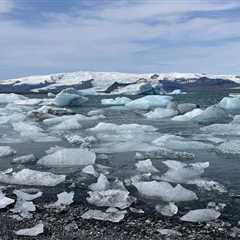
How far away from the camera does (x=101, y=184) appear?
18.6 ft

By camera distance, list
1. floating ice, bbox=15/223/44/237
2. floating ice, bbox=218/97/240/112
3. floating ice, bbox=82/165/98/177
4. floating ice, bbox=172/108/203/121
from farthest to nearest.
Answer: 1. floating ice, bbox=218/97/240/112
2. floating ice, bbox=172/108/203/121
3. floating ice, bbox=82/165/98/177
4. floating ice, bbox=15/223/44/237

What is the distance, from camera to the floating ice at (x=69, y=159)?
705 centimetres

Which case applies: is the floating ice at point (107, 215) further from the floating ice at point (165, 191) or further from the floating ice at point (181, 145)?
the floating ice at point (181, 145)

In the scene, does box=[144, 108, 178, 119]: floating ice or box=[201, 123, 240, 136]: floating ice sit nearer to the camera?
box=[201, 123, 240, 136]: floating ice

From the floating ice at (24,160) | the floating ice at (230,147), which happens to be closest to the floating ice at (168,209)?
the floating ice at (24,160)

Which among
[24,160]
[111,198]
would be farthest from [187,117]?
[111,198]

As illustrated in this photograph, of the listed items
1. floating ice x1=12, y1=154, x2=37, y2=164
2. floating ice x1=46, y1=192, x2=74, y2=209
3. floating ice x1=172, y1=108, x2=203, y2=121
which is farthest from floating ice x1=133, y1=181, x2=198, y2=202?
floating ice x1=172, y1=108, x2=203, y2=121

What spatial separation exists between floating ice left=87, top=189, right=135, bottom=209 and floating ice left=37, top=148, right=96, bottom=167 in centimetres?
177

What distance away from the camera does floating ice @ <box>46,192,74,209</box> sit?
4.94m

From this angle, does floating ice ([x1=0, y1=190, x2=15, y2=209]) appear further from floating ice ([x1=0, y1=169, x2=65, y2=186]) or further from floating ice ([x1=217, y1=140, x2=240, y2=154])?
floating ice ([x1=217, y1=140, x2=240, y2=154])

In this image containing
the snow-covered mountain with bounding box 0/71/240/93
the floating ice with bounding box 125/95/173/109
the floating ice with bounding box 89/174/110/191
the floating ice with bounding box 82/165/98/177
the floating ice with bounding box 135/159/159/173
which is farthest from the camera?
the snow-covered mountain with bounding box 0/71/240/93

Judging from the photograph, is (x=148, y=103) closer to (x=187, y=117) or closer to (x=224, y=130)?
(x=187, y=117)

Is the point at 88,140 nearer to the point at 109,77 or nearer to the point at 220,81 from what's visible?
the point at 109,77

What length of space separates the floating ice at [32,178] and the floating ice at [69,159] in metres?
0.86
